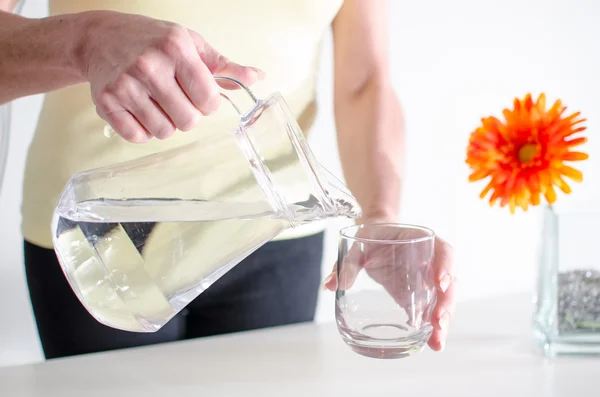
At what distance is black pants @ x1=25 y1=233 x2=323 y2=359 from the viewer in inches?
34.0

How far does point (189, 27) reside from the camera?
2.80 ft

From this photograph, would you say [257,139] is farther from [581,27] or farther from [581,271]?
[581,27]

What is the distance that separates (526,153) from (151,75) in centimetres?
40

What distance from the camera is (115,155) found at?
0.84 metres

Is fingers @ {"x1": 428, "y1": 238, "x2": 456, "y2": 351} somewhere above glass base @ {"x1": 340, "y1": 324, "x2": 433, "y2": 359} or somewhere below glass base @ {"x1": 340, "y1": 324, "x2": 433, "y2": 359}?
above

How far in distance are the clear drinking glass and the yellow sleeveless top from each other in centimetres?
33

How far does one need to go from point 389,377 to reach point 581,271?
22 centimetres

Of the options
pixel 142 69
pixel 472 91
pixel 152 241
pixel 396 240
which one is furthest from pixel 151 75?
pixel 472 91

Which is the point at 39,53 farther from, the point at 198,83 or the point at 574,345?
the point at 574,345

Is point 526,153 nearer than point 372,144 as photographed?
Yes

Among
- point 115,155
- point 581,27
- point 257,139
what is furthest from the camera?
point 581,27

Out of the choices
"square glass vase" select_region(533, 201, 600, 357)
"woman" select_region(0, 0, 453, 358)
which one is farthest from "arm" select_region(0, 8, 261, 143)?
"square glass vase" select_region(533, 201, 600, 357)

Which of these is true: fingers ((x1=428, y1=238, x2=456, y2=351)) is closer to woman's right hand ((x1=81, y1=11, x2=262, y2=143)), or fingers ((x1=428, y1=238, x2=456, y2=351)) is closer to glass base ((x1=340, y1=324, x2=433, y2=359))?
glass base ((x1=340, y1=324, x2=433, y2=359))

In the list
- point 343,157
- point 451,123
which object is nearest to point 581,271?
point 343,157
